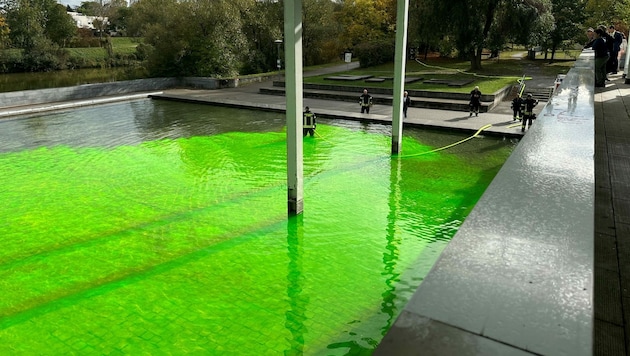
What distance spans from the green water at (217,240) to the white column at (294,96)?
49 centimetres

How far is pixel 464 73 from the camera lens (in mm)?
27016

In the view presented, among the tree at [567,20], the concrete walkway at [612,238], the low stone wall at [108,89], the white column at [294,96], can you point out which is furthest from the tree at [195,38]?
the concrete walkway at [612,238]

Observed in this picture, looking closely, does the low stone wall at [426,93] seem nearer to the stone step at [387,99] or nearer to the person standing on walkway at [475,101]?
the stone step at [387,99]

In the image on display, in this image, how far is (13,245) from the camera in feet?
24.5

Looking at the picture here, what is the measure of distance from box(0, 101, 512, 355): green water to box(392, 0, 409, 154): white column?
0.68 m

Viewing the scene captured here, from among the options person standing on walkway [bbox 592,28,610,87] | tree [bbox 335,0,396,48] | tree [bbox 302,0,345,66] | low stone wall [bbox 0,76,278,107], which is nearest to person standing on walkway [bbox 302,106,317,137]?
person standing on walkway [bbox 592,28,610,87]

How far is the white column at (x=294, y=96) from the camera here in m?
7.41

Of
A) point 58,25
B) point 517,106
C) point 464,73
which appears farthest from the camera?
point 58,25

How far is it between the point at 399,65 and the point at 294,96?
4.91 m

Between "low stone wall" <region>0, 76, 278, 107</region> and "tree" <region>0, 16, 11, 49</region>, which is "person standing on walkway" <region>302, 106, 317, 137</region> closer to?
"low stone wall" <region>0, 76, 278, 107</region>

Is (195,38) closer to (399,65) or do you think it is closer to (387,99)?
(387,99)

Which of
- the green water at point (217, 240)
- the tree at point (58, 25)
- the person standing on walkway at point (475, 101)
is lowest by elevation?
the green water at point (217, 240)

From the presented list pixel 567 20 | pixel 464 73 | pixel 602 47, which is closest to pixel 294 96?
pixel 602 47

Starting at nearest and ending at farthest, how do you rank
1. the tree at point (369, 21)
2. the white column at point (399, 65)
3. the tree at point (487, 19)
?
the white column at point (399, 65) < the tree at point (487, 19) < the tree at point (369, 21)
